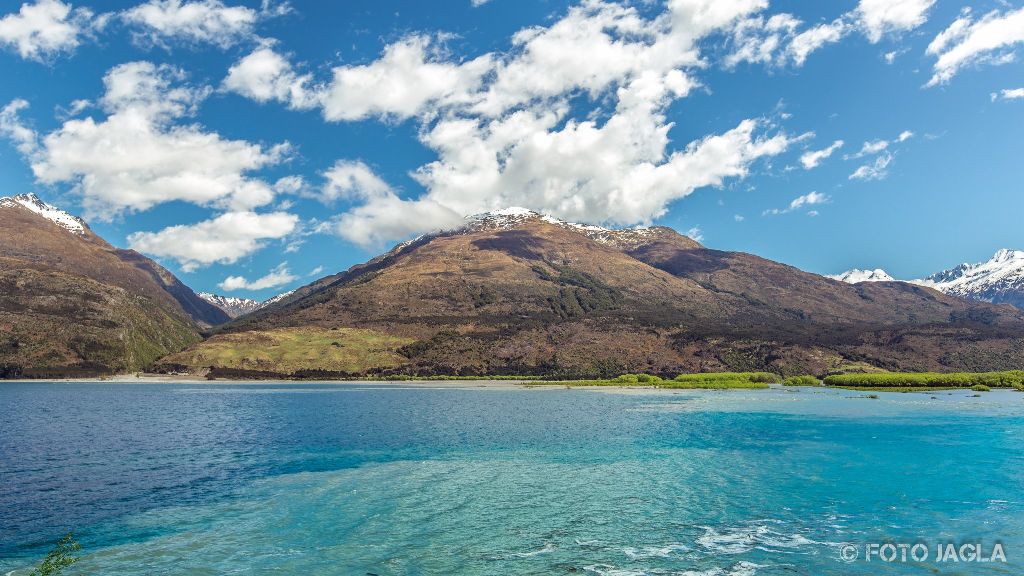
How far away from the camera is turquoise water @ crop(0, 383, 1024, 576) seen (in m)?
33.2

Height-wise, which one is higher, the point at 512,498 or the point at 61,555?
the point at 61,555

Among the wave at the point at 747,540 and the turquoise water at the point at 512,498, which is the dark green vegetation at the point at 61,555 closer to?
the turquoise water at the point at 512,498

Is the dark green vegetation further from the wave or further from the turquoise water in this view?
the wave

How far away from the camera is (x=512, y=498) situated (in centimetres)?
4728

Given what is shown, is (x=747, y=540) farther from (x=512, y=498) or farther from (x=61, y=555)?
(x=61, y=555)

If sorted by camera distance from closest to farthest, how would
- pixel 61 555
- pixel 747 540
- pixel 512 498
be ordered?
pixel 61 555
pixel 747 540
pixel 512 498

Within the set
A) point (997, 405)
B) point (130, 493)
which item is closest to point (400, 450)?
point (130, 493)

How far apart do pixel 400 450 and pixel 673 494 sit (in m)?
36.5

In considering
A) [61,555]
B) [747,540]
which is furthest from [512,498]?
[61,555]

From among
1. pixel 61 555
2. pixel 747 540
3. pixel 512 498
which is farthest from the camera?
pixel 512 498

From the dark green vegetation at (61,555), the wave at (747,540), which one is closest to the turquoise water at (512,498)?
the wave at (747,540)

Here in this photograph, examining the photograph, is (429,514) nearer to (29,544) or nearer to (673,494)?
(673,494)

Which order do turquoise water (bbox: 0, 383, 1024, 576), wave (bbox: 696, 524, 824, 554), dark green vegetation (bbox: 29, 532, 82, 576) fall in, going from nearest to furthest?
dark green vegetation (bbox: 29, 532, 82, 576) < turquoise water (bbox: 0, 383, 1024, 576) < wave (bbox: 696, 524, 824, 554)

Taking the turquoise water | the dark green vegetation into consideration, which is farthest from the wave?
the dark green vegetation
